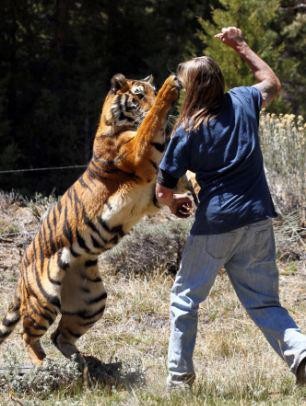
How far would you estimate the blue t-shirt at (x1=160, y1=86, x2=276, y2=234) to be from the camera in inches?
186

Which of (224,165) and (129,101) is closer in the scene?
(224,165)

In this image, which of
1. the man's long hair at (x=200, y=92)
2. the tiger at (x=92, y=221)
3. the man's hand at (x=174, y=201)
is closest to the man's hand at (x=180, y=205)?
the man's hand at (x=174, y=201)

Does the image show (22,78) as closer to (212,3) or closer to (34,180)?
(34,180)

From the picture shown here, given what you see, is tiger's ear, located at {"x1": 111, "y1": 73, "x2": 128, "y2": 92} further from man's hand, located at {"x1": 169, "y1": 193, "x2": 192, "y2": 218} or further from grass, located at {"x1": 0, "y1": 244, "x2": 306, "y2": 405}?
grass, located at {"x1": 0, "y1": 244, "x2": 306, "y2": 405}

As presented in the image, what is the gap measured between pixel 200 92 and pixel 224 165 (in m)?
0.41

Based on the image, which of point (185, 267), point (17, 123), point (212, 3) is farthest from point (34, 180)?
point (185, 267)

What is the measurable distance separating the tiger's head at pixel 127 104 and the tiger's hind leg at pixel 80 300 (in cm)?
95

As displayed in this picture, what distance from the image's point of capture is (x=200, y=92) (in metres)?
4.72

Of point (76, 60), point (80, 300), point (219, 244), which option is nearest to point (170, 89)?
point (219, 244)

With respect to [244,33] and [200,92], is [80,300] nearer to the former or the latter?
[200,92]

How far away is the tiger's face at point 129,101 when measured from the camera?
5.89 metres

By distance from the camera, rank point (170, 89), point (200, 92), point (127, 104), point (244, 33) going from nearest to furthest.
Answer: point (200, 92) < point (170, 89) < point (127, 104) < point (244, 33)

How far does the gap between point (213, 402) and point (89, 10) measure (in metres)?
12.0

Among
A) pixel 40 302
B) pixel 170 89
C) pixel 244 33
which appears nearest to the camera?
pixel 170 89
